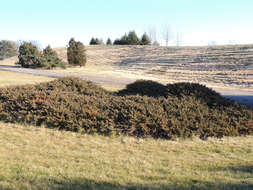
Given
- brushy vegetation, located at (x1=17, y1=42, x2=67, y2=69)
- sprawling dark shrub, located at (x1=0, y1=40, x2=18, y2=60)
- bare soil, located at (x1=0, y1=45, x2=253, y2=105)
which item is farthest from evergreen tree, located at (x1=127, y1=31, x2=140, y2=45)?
brushy vegetation, located at (x1=17, y1=42, x2=67, y2=69)

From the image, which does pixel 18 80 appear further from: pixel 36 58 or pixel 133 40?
pixel 133 40

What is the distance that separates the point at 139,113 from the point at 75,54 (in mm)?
45052

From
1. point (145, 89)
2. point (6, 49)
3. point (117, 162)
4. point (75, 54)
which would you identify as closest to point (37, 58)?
point (75, 54)

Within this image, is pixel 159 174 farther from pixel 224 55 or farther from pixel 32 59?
pixel 224 55

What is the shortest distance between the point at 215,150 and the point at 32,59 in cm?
4244

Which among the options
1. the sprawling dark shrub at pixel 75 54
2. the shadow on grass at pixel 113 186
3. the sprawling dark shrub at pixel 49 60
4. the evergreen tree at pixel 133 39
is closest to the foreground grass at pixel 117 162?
the shadow on grass at pixel 113 186

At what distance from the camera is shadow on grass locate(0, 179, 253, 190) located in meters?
3.57

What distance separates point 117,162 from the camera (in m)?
4.70

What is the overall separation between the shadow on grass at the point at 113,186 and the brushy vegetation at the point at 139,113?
2.78 m

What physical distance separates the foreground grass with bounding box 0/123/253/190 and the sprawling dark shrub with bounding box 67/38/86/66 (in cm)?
4437

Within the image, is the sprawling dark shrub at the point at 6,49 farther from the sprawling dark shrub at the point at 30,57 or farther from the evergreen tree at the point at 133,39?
the sprawling dark shrub at the point at 30,57

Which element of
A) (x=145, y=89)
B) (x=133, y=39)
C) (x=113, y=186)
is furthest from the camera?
(x=133, y=39)

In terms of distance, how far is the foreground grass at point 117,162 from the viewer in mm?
3768

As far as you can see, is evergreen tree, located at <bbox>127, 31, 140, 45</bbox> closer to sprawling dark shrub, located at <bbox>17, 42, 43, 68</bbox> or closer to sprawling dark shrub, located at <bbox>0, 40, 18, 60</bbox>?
sprawling dark shrub, located at <bbox>0, 40, 18, 60</bbox>
